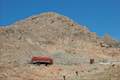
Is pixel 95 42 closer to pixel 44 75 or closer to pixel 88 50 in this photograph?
pixel 88 50

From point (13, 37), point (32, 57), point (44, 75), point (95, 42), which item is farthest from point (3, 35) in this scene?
point (44, 75)

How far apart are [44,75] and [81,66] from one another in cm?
684

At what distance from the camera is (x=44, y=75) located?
39750mm

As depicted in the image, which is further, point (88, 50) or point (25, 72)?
point (88, 50)

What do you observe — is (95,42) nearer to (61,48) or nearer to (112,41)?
(112,41)

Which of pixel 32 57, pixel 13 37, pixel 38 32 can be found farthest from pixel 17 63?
pixel 38 32

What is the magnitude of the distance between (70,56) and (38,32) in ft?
41.7

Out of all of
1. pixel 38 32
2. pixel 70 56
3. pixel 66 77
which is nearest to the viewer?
pixel 66 77

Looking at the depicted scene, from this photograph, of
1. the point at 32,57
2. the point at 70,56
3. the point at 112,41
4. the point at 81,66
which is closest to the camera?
the point at 81,66

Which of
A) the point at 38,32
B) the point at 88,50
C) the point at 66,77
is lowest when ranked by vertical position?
the point at 66,77

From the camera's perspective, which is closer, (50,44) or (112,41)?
(50,44)

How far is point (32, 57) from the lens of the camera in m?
48.6

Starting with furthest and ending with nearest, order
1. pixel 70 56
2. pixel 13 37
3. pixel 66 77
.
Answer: pixel 13 37 → pixel 70 56 → pixel 66 77

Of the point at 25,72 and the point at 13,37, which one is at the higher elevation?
the point at 13,37
